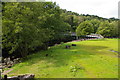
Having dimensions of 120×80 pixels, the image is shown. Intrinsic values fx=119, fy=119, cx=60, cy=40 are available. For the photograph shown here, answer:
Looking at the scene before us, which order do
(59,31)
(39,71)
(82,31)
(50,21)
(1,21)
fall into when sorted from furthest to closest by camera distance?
(82,31) < (59,31) < (50,21) < (1,21) < (39,71)

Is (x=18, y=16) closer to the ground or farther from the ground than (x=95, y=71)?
farther from the ground

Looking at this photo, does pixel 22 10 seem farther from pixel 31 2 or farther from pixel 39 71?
pixel 39 71

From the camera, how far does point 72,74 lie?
579 inches

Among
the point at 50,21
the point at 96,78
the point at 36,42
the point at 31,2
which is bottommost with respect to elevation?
the point at 96,78

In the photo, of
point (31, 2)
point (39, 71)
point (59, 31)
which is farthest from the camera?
point (59, 31)

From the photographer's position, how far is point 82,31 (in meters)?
65.4

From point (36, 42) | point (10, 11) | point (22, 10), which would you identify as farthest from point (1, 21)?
point (36, 42)

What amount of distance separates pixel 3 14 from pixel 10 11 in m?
2.56

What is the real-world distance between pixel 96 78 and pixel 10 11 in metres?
18.7

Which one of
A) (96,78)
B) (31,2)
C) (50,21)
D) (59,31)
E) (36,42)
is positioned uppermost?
(31,2)

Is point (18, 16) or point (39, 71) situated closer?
point (39, 71)

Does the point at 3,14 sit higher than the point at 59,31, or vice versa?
the point at 3,14

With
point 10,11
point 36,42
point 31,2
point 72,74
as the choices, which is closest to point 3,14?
point 10,11

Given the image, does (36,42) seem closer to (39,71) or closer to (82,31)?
(39,71)
